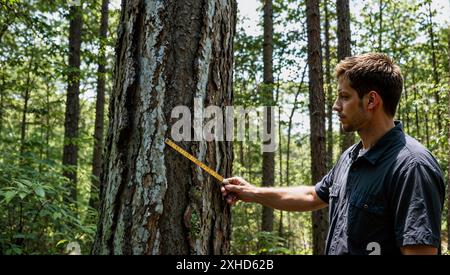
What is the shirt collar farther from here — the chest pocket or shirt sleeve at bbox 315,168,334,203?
shirt sleeve at bbox 315,168,334,203

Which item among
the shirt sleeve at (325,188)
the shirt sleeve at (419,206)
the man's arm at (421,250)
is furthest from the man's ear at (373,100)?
the man's arm at (421,250)

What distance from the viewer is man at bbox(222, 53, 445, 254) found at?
197 cm

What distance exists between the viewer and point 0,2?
6.20m

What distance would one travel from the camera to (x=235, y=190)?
2.51 metres

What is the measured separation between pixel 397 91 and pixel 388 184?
25.0 inches

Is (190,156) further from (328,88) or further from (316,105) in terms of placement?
(328,88)

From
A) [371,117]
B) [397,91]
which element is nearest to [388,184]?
[371,117]

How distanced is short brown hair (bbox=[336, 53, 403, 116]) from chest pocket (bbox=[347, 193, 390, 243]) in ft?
1.97

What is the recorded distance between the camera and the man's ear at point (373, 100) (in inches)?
94.0

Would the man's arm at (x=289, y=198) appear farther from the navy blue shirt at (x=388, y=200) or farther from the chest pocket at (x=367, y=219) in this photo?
the chest pocket at (x=367, y=219)

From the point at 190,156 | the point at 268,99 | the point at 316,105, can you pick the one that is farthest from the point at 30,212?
the point at 268,99

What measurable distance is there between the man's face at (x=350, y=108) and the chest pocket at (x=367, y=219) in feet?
1.51

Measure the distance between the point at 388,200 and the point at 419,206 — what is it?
0.21 meters
